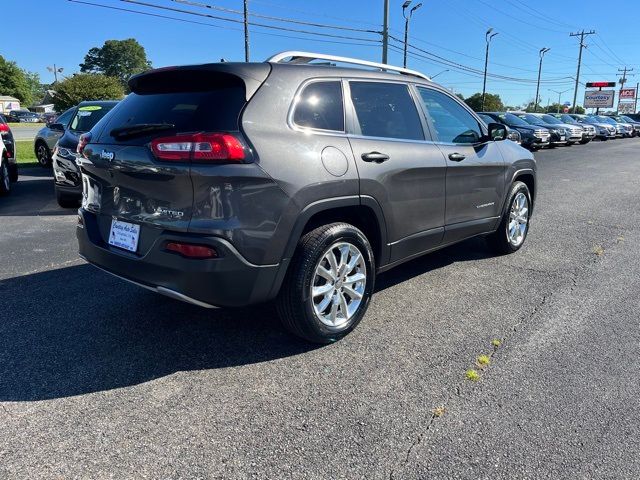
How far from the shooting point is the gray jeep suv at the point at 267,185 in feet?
9.45

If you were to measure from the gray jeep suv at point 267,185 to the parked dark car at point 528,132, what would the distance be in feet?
60.4

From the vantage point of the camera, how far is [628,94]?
288ft

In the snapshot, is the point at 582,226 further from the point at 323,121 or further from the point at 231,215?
the point at 231,215

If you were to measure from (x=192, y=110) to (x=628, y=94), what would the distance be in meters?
103

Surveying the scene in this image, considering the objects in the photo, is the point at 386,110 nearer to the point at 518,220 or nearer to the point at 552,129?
the point at 518,220

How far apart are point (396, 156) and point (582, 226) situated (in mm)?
4574

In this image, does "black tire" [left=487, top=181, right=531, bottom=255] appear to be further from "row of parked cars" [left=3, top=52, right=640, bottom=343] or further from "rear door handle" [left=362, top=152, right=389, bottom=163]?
"rear door handle" [left=362, top=152, right=389, bottom=163]

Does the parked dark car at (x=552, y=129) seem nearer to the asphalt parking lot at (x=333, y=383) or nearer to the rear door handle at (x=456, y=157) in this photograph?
the asphalt parking lot at (x=333, y=383)

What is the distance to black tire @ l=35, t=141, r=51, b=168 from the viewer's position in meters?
12.6

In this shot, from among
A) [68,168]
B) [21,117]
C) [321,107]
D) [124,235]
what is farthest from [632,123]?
[21,117]

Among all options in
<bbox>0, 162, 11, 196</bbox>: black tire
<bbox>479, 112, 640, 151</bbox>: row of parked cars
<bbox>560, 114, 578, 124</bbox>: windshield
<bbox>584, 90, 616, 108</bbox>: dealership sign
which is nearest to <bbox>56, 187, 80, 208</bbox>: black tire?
<bbox>0, 162, 11, 196</bbox>: black tire

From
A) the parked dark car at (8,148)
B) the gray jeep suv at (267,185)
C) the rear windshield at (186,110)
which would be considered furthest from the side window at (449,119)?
the parked dark car at (8,148)

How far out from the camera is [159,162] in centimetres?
295

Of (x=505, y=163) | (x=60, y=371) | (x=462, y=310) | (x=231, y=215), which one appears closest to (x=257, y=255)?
(x=231, y=215)
